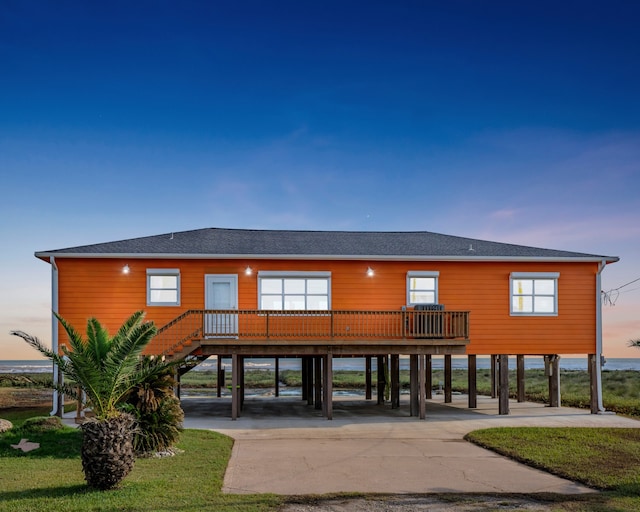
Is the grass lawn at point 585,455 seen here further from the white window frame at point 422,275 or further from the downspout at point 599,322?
the white window frame at point 422,275

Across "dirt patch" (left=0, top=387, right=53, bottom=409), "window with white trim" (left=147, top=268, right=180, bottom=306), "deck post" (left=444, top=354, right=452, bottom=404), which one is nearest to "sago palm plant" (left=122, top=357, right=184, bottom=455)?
"window with white trim" (left=147, top=268, right=180, bottom=306)

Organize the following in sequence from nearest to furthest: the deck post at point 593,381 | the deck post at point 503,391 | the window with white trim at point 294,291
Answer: the window with white trim at point 294,291 < the deck post at point 503,391 < the deck post at point 593,381

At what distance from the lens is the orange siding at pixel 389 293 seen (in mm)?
20125

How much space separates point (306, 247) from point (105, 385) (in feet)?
39.0

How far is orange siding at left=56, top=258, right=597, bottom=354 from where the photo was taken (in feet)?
66.0

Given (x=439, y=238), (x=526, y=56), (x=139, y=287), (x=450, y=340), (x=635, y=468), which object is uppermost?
(x=526, y=56)

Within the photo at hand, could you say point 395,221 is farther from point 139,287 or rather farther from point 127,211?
point 139,287

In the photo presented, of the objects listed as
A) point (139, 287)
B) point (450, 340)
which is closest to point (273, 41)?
point (139, 287)

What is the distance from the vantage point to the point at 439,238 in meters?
24.6

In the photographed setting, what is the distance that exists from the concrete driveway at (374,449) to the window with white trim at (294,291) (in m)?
3.59

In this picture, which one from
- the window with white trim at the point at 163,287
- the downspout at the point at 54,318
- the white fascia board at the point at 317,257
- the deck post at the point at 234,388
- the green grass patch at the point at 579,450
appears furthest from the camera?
the window with white trim at the point at 163,287

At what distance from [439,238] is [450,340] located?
6.06m

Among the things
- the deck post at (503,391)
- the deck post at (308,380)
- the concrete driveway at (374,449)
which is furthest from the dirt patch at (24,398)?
the deck post at (503,391)

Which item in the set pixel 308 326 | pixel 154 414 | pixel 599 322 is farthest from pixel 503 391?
pixel 154 414
